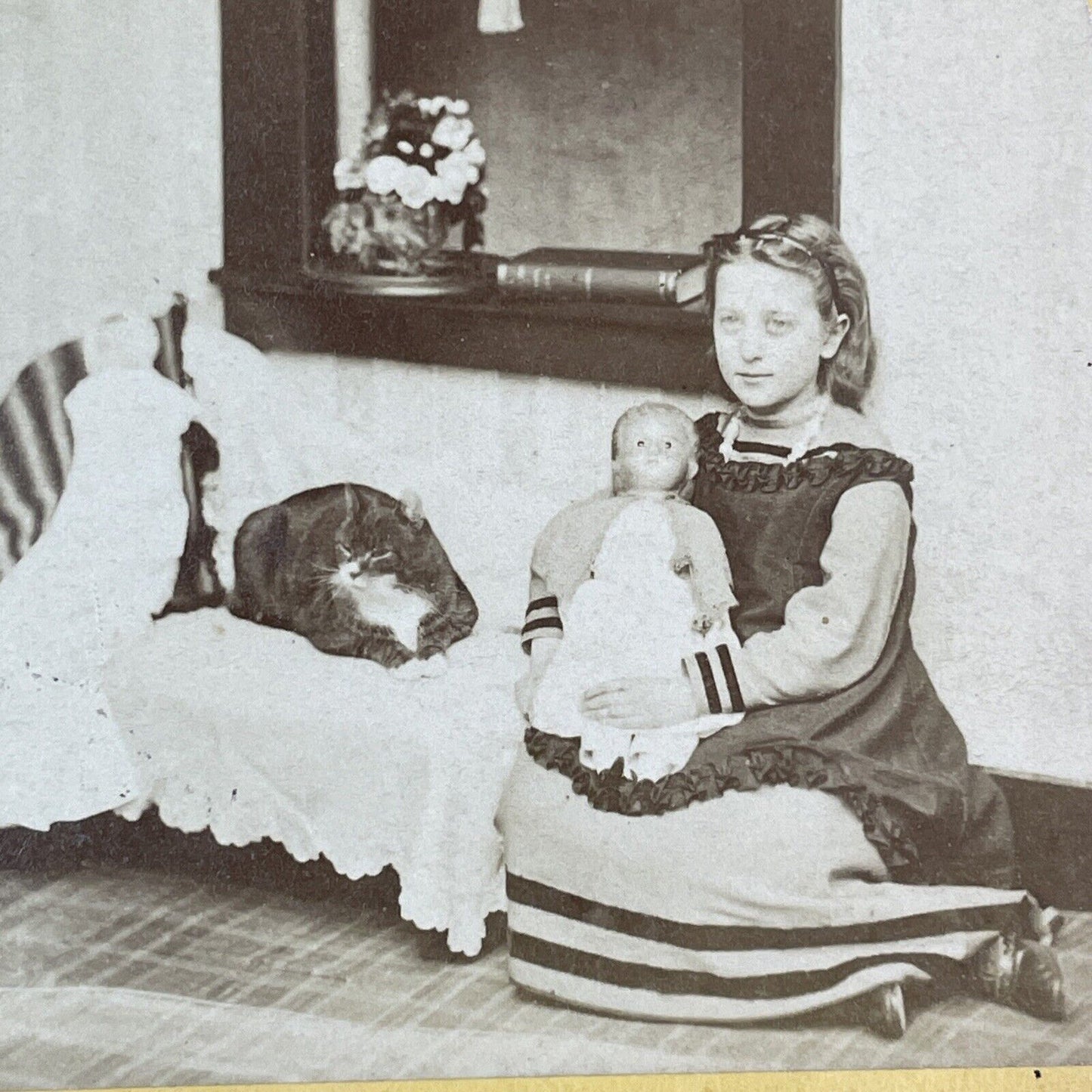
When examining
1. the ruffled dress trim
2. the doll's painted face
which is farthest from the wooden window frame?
the ruffled dress trim

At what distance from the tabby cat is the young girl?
0.35 m

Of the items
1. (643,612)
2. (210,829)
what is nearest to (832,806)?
(643,612)

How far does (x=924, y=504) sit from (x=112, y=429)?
147 cm

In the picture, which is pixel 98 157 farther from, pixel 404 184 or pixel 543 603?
pixel 543 603

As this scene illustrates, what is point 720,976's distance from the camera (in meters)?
2.50

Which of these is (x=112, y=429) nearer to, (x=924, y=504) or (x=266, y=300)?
(x=266, y=300)

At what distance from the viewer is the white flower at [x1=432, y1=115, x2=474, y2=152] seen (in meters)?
2.79

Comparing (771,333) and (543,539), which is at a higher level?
(771,333)

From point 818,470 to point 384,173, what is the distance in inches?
37.3

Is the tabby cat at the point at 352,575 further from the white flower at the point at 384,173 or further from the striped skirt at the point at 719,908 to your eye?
the white flower at the point at 384,173

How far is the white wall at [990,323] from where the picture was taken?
260cm

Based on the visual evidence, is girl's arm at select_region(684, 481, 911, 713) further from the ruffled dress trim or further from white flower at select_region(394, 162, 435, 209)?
white flower at select_region(394, 162, 435, 209)

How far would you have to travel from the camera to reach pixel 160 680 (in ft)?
8.92

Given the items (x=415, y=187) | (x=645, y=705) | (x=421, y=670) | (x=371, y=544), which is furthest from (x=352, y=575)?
(x=415, y=187)
